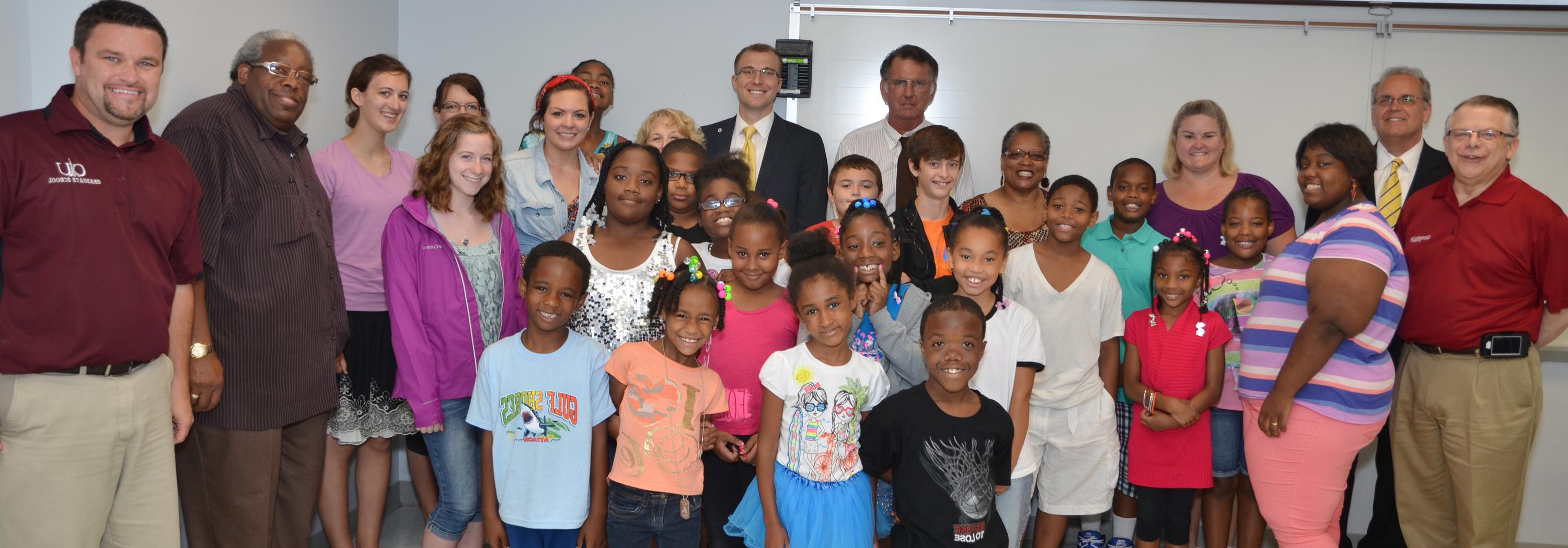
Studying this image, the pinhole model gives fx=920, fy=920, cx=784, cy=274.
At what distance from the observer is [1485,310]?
2.91 meters

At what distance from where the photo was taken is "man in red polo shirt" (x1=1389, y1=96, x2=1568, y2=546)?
287 centimetres

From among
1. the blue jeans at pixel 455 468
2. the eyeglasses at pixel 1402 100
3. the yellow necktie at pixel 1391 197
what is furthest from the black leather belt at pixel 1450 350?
the blue jeans at pixel 455 468

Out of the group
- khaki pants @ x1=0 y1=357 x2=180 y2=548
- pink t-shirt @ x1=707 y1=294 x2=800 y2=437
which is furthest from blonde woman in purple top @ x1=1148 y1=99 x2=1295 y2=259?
khaki pants @ x1=0 y1=357 x2=180 y2=548

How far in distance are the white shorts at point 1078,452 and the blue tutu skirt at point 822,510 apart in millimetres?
752

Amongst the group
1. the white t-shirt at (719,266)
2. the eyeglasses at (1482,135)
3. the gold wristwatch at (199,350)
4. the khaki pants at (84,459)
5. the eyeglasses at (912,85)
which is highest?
the eyeglasses at (912,85)

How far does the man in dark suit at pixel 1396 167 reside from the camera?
3631 millimetres

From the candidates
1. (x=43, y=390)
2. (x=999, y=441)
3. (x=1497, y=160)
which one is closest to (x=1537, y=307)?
(x=1497, y=160)

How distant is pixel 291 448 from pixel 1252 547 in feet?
11.1

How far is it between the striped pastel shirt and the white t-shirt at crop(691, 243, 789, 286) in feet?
4.97

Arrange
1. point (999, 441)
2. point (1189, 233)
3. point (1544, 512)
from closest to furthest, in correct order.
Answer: point (999, 441) < point (1189, 233) < point (1544, 512)

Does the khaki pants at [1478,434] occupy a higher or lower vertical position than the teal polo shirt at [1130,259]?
lower

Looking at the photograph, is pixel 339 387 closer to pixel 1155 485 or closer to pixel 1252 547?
pixel 1155 485

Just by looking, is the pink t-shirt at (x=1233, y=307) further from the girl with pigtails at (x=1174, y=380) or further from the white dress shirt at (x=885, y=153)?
the white dress shirt at (x=885, y=153)

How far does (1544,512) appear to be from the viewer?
4227 mm
